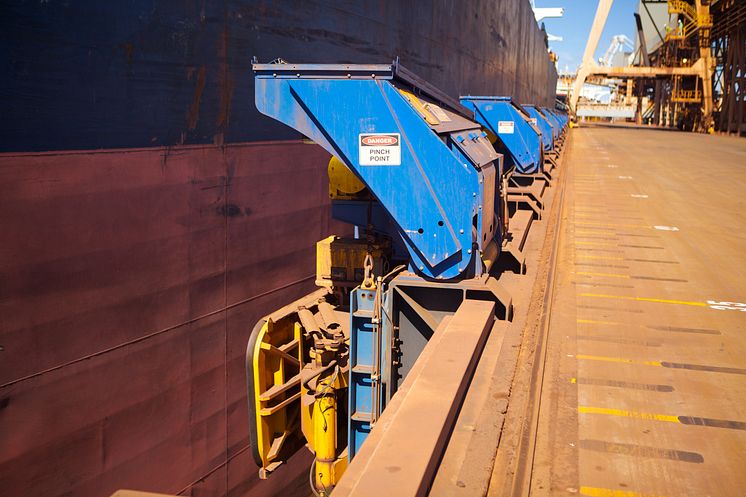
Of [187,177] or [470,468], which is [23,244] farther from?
[470,468]

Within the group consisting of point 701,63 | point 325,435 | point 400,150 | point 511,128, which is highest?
point 701,63

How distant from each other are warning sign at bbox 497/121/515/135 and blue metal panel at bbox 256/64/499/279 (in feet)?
30.9

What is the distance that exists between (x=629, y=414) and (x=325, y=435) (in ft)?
9.97

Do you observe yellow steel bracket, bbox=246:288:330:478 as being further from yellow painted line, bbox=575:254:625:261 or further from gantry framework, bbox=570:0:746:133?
gantry framework, bbox=570:0:746:133

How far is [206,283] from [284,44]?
338 centimetres

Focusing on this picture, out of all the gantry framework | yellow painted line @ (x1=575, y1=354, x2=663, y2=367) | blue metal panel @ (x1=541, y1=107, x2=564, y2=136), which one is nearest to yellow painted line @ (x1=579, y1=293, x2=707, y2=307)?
yellow painted line @ (x1=575, y1=354, x2=663, y2=367)

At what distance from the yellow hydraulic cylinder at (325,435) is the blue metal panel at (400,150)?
169 cm

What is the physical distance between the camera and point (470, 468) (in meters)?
3.35

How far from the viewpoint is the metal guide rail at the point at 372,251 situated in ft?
17.8

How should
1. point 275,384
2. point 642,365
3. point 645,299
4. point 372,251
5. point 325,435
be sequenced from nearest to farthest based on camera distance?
point 642,365
point 372,251
point 325,435
point 275,384
point 645,299

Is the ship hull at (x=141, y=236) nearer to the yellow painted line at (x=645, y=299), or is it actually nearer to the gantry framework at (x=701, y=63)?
the yellow painted line at (x=645, y=299)

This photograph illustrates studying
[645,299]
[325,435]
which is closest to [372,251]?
[325,435]

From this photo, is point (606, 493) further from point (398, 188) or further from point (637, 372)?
point (398, 188)

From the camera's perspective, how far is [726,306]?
7.09 meters
